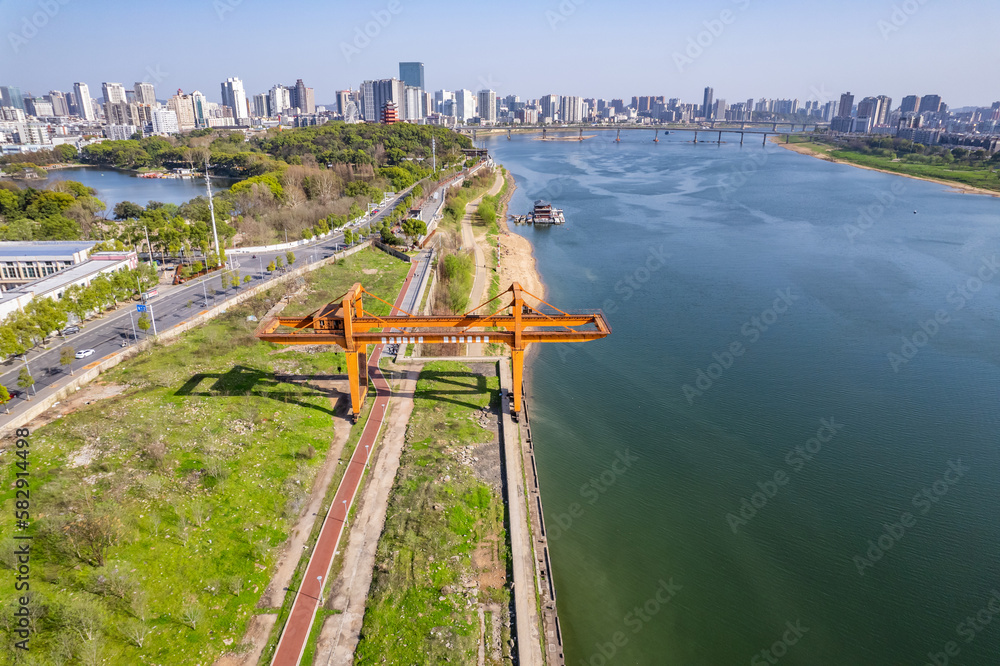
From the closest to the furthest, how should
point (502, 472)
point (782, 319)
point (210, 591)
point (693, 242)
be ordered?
point (210, 591)
point (502, 472)
point (782, 319)
point (693, 242)

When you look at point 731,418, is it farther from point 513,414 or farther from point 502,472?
point 502,472

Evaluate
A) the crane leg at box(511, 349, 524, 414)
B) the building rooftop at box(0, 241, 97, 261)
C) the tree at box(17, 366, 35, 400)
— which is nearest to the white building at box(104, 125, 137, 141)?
the building rooftop at box(0, 241, 97, 261)

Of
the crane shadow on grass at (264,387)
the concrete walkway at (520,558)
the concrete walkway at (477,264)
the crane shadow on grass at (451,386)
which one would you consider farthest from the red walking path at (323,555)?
the concrete walkway at (477,264)

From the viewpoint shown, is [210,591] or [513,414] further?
[513,414]

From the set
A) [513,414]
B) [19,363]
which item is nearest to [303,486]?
[513,414]

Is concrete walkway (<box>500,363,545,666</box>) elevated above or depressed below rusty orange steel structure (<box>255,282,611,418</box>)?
below

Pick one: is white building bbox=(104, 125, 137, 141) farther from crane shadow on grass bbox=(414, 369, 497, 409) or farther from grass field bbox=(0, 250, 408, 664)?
crane shadow on grass bbox=(414, 369, 497, 409)
